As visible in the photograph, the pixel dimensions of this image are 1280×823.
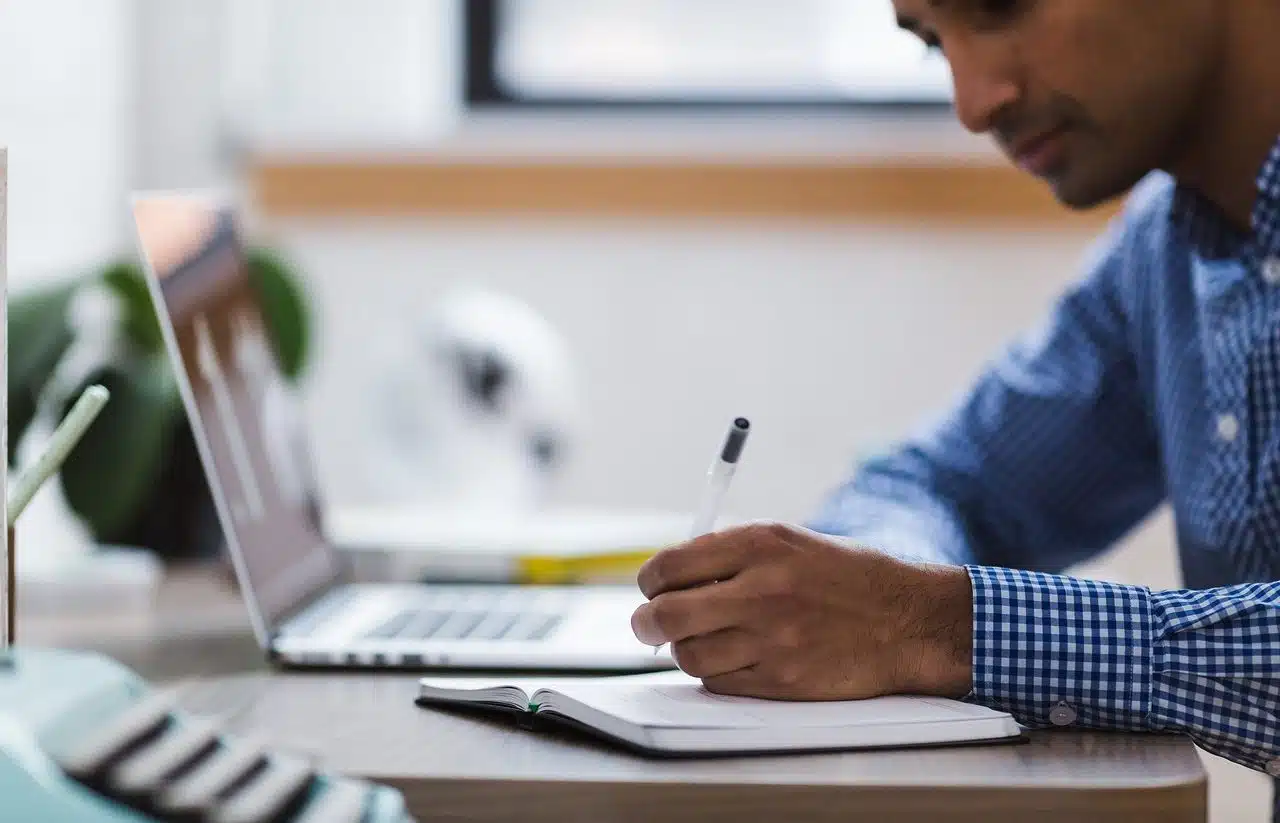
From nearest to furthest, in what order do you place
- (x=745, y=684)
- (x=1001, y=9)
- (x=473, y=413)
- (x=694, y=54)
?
(x=745, y=684) → (x=1001, y=9) → (x=473, y=413) → (x=694, y=54)

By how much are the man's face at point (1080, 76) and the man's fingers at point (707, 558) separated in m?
0.46

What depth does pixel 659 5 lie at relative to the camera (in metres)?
2.50

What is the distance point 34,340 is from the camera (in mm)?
1260

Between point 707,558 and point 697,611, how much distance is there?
3 centimetres

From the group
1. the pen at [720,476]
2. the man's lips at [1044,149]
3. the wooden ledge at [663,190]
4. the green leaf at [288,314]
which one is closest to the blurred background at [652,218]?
the wooden ledge at [663,190]

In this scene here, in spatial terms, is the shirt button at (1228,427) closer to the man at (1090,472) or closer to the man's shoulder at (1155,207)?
the man at (1090,472)

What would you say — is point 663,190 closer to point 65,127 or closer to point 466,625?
point 65,127

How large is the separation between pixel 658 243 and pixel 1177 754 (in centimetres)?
176

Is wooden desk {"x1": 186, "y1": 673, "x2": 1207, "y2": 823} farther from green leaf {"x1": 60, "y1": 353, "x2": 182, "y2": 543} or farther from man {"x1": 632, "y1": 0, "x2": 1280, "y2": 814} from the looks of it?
green leaf {"x1": 60, "y1": 353, "x2": 182, "y2": 543}

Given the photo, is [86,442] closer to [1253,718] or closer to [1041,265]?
[1253,718]

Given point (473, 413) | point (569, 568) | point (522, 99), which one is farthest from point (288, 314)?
point (522, 99)

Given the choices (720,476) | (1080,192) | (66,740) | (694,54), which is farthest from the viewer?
(694,54)

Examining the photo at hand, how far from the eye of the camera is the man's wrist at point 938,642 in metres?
0.72

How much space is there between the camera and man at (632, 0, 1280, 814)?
718mm
